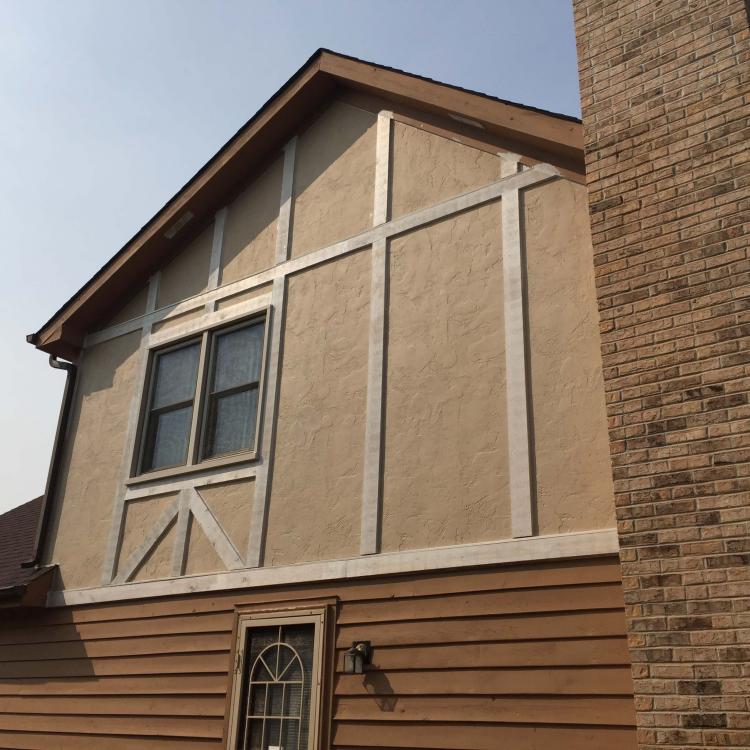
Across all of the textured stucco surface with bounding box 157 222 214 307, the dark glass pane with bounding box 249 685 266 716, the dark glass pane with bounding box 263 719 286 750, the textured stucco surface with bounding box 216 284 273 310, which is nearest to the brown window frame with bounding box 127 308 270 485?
the textured stucco surface with bounding box 216 284 273 310

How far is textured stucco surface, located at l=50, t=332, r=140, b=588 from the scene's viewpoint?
9367 millimetres

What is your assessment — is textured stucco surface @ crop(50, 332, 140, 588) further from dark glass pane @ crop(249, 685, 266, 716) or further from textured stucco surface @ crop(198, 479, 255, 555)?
dark glass pane @ crop(249, 685, 266, 716)

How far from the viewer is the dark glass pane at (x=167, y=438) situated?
9.26 meters

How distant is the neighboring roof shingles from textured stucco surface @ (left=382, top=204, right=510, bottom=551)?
469 centimetres

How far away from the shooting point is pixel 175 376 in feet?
32.2

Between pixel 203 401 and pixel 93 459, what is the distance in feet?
5.66

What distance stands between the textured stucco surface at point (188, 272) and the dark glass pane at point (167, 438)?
4.71ft

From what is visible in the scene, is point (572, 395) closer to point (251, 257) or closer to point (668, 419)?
point (668, 419)

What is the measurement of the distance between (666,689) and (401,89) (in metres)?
6.03

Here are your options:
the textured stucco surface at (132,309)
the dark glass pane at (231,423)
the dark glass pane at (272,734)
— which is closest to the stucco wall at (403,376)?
the dark glass pane at (231,423)

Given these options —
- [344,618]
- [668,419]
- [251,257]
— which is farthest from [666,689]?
[251,257]

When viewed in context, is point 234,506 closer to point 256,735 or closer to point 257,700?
point 257,700

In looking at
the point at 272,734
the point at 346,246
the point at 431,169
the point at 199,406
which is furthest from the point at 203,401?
the point at 272,734

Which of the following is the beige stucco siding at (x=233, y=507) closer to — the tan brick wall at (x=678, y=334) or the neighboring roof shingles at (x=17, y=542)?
the neighboring roof shingles at (x=17, y=542)
